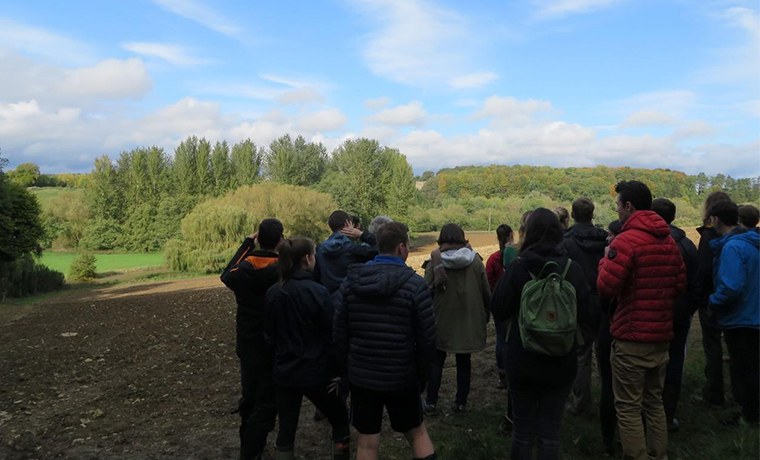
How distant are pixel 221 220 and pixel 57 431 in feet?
107

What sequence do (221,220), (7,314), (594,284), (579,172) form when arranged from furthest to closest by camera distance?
(579,172) < (221,220) < (7,314) < (594,284)

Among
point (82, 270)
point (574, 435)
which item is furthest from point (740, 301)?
point (82, 270)

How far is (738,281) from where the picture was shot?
4.05 m

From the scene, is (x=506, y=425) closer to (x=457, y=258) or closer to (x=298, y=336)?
(x=457, y=258)

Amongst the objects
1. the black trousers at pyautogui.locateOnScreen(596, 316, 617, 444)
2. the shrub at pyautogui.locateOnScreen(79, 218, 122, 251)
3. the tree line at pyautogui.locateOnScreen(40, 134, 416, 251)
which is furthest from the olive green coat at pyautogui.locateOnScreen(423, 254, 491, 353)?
the shrub at pyautogui.locateOnScreen(79, 218, 122, 251)

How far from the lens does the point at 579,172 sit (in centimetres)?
8344

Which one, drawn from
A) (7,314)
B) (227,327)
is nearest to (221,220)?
(7,314)

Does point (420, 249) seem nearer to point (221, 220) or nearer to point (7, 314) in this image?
point (221, 220)

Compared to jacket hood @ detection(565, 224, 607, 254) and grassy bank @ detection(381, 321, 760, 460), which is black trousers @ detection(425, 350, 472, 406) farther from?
jacket hood @ detection(565, 224, 607, 254)

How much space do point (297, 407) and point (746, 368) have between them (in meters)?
3.64

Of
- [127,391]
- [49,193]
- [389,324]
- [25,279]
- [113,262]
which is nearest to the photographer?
[389,324]

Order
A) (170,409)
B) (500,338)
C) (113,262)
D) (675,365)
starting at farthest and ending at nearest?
1. (113,262)
2. (170,409)
3. (500,338)
4. (675,365)

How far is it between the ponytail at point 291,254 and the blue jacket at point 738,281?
3.26 m

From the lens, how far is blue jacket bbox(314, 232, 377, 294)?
475 centimetres
